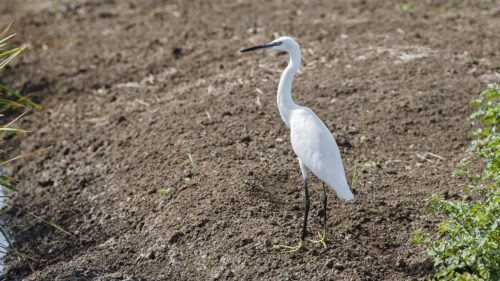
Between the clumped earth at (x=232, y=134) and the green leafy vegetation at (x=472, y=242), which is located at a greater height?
the green leafy vegetation at (x=472, y=242)

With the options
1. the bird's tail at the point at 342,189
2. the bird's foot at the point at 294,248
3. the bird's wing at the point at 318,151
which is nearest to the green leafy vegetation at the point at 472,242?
the bird's tail at the point at 342,189

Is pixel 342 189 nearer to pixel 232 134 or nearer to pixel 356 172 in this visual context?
pixel 356 172

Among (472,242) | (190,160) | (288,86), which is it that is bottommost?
(190,160)

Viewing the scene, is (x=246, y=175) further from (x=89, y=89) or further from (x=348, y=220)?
(x=89, y=89)

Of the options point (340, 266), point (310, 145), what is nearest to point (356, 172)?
point (310, 145)

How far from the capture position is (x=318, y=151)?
12.7ft

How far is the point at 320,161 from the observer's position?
3.85 meters

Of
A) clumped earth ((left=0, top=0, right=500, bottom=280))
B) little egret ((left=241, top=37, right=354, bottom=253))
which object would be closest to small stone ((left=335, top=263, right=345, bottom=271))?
clumped earth ((left=0, top=0, right=500, bottom=280))

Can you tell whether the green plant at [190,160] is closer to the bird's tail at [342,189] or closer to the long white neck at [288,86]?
the long white neck at [288,86]

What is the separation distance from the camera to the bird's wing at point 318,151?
12.4ft

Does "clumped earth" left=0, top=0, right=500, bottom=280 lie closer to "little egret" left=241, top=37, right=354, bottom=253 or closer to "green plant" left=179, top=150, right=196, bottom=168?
"green plant" left=179, top=150, right=196, bottom=168

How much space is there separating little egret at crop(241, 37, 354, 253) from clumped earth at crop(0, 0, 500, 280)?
0.49 metres

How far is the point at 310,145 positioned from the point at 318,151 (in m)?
0.08

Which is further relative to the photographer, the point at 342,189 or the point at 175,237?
the point at 175,237
